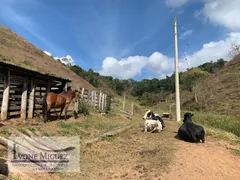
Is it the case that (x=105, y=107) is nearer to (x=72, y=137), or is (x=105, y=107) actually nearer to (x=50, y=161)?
(x=72, y=137)

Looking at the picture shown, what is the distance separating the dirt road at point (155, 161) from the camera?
5.13m

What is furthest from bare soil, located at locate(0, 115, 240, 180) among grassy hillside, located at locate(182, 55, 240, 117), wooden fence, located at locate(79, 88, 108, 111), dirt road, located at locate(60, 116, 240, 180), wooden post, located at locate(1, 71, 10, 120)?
grassy hillside, located at locate(182, 55, 240, 117)

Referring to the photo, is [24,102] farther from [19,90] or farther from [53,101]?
[53,101]

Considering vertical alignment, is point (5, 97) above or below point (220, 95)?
below

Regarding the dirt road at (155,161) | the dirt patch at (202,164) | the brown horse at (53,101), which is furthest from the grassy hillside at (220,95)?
the brown horse at (53,101)

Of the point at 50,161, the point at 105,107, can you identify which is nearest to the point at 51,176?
the point at 50,161

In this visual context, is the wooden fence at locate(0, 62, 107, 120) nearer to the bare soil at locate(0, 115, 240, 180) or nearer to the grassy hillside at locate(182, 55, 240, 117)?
the bare soil at locate(0, 115, 240, 180)

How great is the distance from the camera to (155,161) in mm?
5883

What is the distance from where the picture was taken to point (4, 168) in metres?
3.72

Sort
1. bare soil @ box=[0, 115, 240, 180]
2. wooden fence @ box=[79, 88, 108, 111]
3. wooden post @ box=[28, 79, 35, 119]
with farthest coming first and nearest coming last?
wooden fence @ box=[79, 88, 108, 111]
wooden post @ box=[28, 79, 35, 119]
bare soil @ box=[0, 115, 240, 180]

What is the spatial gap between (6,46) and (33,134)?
27.4 metres

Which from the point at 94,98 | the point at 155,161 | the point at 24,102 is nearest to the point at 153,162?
the point at 155,161

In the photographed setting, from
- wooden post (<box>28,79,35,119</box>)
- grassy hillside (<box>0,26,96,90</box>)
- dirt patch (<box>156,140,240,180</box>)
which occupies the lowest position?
dirt patch (<box>156,140,240,180</box>)

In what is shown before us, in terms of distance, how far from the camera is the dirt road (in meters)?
5.13
